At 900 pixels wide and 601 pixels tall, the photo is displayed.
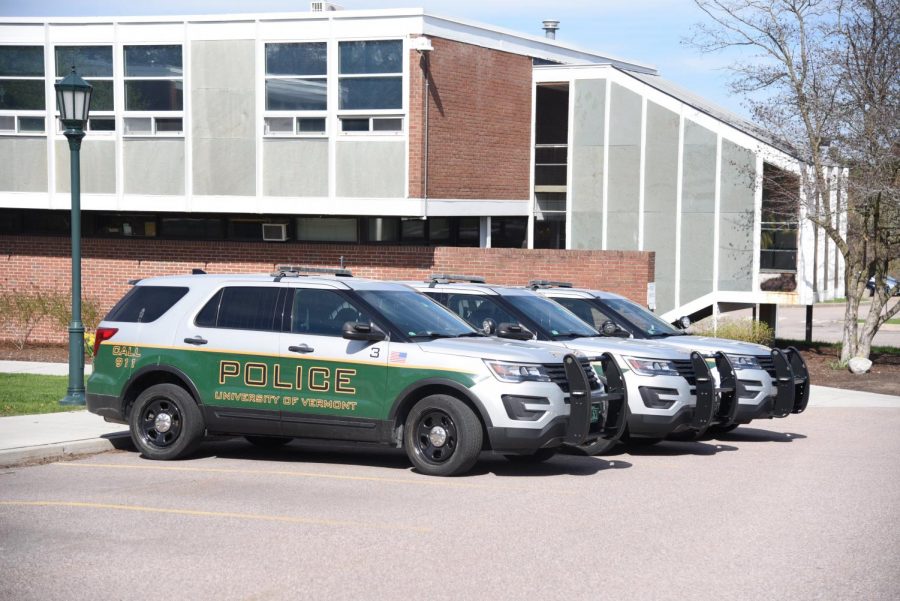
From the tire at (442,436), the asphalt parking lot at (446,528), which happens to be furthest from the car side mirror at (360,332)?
the asphalt parking lot at (446,528)

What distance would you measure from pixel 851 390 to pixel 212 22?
1473cm

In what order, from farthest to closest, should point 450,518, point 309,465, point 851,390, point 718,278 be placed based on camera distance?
1. point 718,278
2. point 851,390
3. point 309,465
4. point 450,518

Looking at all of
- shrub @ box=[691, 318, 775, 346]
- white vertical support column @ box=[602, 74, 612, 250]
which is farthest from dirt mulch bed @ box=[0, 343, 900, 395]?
white vertical support column @ box=[602, 74, 612, 250]

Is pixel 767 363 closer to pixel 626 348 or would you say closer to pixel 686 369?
pixel 686 369

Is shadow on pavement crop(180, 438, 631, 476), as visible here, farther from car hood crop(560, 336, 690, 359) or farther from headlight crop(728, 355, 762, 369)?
headlight crop(728, 355, 762, 369)

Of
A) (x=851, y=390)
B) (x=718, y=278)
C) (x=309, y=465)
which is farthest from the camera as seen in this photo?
(x=718, y=278)

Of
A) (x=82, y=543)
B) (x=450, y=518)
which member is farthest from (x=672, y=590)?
(x=82, y=543)

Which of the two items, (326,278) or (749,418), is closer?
(326,278)

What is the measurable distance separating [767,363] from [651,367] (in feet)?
8.11

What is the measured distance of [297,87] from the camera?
23906 millimetres

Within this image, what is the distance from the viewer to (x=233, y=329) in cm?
1180

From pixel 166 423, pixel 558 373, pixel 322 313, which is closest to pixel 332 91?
pixel 322 313

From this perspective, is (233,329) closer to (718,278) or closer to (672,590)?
(672,590)

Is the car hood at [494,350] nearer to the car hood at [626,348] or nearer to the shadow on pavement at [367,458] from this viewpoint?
the shadow on pavement at [367,458]
